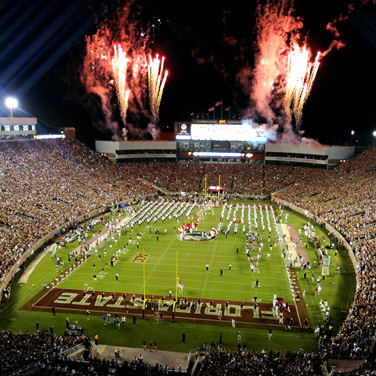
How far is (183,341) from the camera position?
18.2 m

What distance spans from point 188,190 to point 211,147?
11.4 meters

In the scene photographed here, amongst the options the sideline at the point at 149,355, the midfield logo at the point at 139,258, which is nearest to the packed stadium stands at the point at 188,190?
the sideline at the point at 149,355

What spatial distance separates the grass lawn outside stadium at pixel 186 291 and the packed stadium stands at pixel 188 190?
7.18 ft

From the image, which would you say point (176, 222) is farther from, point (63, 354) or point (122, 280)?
point (63, 354)

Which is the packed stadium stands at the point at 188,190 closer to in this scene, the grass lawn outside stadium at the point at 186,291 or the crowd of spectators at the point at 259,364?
the crowd of spectators at the point at 259,364

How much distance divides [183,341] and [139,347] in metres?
2.05

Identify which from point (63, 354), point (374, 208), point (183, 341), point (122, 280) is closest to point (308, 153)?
point (374, 208)

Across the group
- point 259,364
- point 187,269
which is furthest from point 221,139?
point 259,364

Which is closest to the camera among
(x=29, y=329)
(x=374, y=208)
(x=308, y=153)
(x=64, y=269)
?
(x=29, y=329)

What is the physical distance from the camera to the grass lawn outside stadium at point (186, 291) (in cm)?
1902

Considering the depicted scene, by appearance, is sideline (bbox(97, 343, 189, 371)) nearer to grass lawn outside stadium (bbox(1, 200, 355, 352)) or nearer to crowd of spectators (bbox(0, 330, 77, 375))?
grass lawn outside stadium (bbox(1, 200, 355, 352))

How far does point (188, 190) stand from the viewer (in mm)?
57312

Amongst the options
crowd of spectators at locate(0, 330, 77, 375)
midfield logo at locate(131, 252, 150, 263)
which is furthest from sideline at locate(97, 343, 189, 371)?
midfield logo at locate(131, 252, 150, 263)

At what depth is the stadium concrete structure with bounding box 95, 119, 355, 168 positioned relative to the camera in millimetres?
63594
